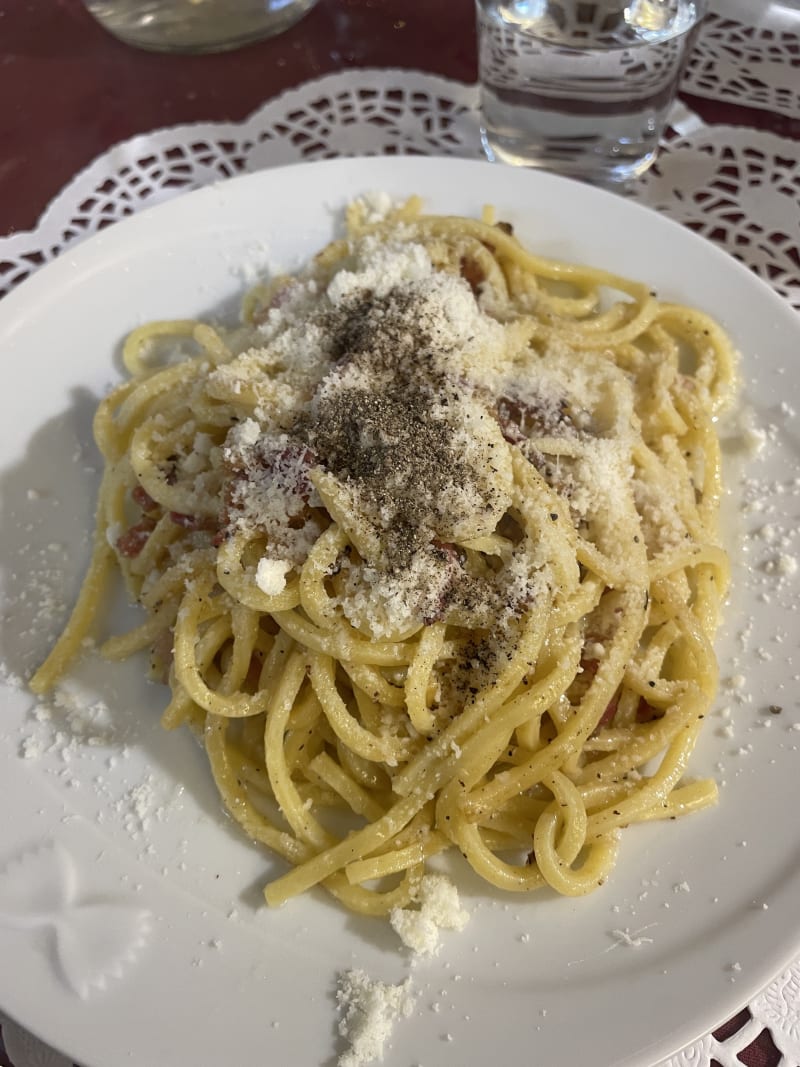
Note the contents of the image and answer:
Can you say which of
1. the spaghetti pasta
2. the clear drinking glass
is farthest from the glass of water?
the clear drinking glass

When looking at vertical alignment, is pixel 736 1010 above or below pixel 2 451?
below

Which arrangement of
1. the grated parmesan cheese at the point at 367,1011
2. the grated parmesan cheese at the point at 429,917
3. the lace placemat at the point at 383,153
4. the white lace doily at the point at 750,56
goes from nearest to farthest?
the grated parmesan cheese at the point at 367,1011
the grated parmesan cheese at the point at 429,917
the lace placemat at the point at 383,153
the white lace doily at the point at 750,56

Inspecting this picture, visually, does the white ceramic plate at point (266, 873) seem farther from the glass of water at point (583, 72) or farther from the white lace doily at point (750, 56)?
the white lace doily at point (750, 56)

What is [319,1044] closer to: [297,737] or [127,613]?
[297,737]

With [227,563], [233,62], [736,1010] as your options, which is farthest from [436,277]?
[233,62]

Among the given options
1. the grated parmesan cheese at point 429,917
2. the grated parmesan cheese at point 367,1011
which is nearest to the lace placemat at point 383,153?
the grated parmesan cheese at point 429,917

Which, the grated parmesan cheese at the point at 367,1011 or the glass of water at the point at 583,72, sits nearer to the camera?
the grated parmesan cheese at the point at 367,1011

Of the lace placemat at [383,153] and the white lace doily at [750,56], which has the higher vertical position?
the white lace doily at [750,56]
